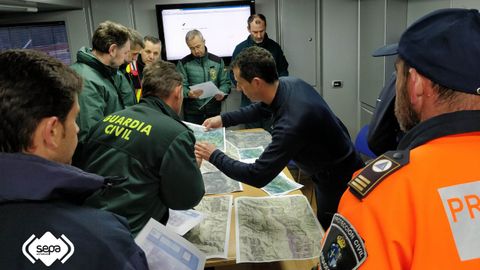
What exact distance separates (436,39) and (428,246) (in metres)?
0.40

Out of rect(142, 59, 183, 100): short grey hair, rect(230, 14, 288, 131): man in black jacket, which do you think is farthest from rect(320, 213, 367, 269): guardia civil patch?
rect(230, 14, 288, 131): man in black jacket

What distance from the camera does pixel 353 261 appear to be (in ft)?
2.29

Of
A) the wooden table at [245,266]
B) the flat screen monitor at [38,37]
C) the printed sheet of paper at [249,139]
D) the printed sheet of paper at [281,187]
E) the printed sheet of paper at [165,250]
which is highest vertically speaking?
the flat screen monitor at [38,37]

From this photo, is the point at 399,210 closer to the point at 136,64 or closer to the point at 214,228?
the point at 214,228

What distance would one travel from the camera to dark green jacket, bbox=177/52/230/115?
4.02 metres

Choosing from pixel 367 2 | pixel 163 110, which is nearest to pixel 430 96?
pixel 163 110

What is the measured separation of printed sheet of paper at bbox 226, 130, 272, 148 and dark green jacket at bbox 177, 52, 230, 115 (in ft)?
3.34

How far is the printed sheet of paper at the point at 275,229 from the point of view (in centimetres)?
144

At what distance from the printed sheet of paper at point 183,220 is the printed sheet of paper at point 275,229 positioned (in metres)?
Answer: 0.18

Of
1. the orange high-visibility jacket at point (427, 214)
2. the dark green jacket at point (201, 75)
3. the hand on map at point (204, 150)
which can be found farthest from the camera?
the dark green jacket at point (201, 75)

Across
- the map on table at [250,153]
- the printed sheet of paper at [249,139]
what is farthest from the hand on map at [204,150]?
the printed sheet of paper at [249,139]

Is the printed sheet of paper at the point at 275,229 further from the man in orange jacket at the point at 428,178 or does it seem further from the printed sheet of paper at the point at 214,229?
the man in orange jacket at the point at 428,178

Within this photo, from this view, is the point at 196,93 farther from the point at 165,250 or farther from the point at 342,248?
the point at 342,248

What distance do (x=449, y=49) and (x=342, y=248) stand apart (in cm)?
44
